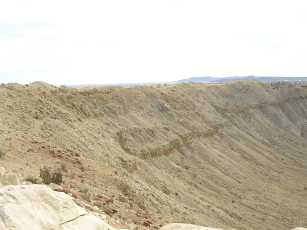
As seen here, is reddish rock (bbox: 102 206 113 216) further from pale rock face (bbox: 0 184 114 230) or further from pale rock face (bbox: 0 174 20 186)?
pale rock face (bbox: 0 174 20 186)

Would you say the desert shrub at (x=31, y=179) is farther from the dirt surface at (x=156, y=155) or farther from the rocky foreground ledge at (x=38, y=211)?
the rocky foreground ledge at (x=38, y=211)

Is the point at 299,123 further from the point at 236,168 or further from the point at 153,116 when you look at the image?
the point at 153,116

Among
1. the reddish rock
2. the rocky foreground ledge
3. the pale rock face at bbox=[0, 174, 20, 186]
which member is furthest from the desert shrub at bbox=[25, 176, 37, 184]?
the reddish rock

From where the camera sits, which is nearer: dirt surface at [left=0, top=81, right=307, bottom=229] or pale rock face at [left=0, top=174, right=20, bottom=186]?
pale rock face at [left=0, top=174, right=20, bottom=186]

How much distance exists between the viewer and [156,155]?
22656 millimetres

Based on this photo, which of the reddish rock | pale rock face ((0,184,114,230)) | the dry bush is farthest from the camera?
the dry bush

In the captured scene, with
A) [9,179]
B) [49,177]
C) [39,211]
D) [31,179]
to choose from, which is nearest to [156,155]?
[49,177]

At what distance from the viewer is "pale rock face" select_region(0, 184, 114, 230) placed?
235 inches

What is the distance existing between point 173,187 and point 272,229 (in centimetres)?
793

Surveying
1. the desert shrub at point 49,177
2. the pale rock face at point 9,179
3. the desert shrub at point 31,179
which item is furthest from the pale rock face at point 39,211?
the desert shrub at point 49,177

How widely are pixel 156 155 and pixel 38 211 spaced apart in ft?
54.1

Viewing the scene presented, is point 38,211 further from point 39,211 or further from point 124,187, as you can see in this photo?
point 124,187

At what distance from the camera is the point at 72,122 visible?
716 inches

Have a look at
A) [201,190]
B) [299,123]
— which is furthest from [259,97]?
[201,190]
